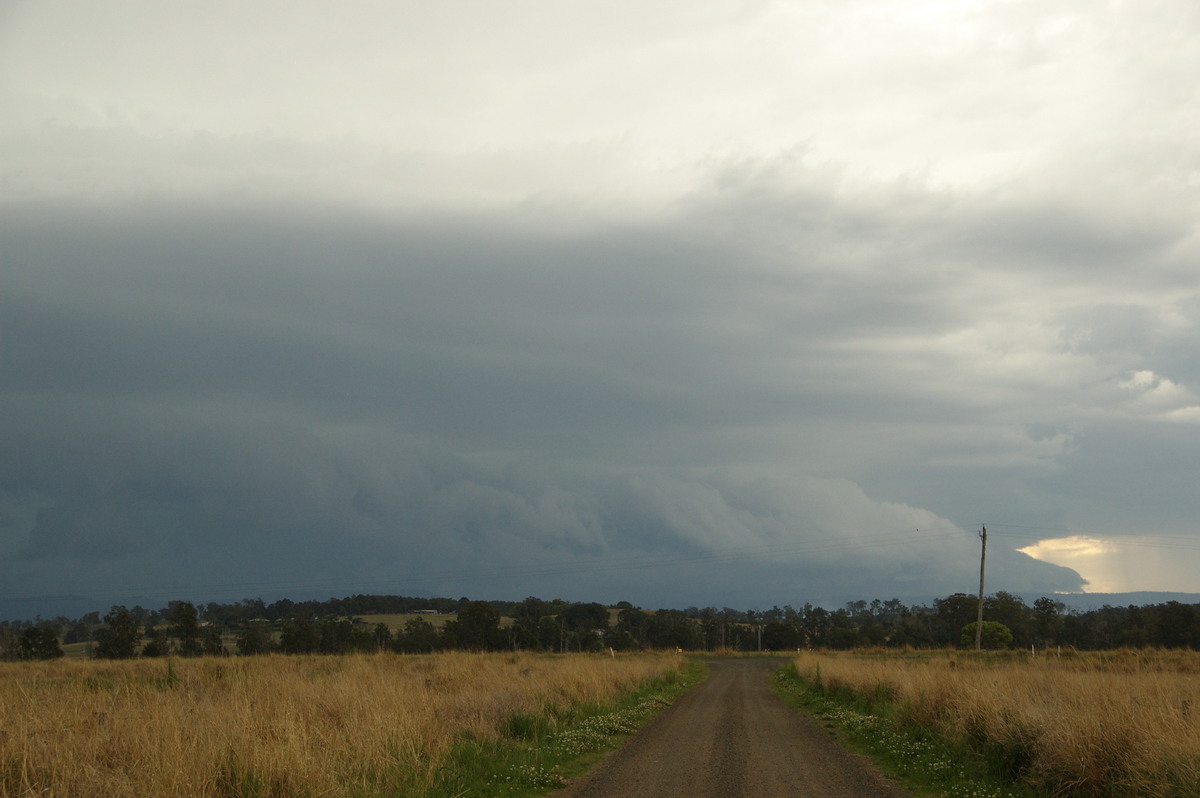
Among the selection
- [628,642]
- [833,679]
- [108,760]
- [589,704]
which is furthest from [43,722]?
[628,642]

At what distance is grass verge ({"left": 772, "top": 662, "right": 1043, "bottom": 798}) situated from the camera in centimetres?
1316

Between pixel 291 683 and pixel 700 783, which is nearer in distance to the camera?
pixel 700 783

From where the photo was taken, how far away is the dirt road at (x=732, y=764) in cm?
1273

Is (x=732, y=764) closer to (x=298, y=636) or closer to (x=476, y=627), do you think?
(x=298, y=636)

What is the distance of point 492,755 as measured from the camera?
15352 mm

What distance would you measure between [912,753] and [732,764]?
417 centimetres

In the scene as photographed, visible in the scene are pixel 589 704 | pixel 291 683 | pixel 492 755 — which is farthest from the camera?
pixel 589 704

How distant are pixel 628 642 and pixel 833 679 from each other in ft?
288

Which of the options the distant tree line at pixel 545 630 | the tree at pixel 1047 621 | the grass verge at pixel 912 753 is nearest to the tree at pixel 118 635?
the distant tree line at pixel 545 630

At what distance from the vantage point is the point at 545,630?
110312 millimetres

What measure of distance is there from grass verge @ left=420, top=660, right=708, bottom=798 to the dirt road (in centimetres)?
48

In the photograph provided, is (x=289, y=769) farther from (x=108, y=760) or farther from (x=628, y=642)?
(x=628, y=642)

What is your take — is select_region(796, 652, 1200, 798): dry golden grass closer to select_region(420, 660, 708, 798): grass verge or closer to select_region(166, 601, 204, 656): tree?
select_region(420, 660, 708, 798): grass verge

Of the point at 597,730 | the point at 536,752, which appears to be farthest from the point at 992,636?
the point at 536,752
